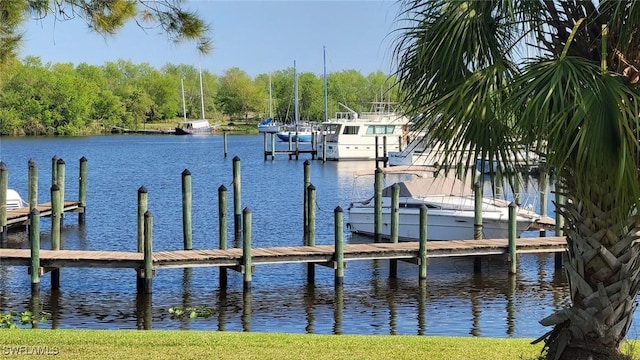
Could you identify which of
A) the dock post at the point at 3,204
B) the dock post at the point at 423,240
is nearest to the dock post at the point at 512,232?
the dock post at the point at 423,240

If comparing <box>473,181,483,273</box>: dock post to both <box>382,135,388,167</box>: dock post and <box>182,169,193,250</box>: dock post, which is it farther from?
<box>382,135,388,167</box>: dock post

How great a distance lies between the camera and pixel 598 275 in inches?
375

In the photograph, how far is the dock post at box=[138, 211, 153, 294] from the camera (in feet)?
66.1

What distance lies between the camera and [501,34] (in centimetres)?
950

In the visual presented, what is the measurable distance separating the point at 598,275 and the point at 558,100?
2.38m

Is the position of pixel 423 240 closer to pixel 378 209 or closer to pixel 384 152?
pixel 378 209

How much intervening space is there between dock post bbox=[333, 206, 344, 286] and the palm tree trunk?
38.3ft

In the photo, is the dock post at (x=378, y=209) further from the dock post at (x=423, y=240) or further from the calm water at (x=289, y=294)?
the dock post at (x=423, y=240)

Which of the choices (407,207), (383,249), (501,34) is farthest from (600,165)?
(407,207)

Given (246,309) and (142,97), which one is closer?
(246,309)

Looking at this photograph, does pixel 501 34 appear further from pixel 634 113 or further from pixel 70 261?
pixel 70 261

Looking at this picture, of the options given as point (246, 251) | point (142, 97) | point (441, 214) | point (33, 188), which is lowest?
point (246, 251)

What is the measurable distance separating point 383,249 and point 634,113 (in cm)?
1454

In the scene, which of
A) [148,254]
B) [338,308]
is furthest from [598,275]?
[148,254]
